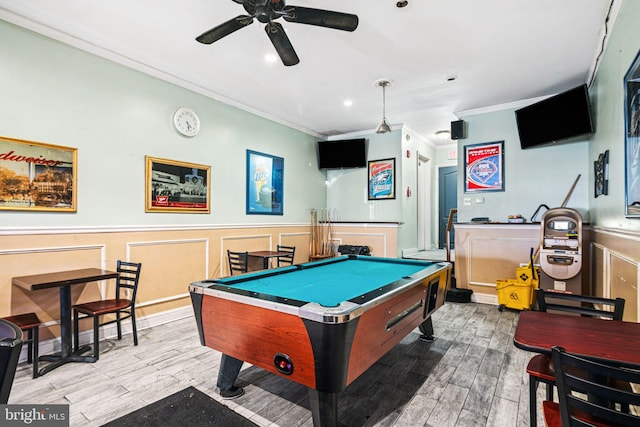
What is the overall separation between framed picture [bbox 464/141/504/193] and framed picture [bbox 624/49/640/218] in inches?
95.3

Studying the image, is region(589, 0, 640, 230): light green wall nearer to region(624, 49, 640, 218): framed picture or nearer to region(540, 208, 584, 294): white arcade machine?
region(624, 49, 640, 218): framed picture

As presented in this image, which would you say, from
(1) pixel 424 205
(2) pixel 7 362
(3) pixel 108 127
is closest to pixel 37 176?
(3) pixel 108 127

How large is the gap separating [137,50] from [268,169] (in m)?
2.42

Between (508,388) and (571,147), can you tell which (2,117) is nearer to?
(508,388)

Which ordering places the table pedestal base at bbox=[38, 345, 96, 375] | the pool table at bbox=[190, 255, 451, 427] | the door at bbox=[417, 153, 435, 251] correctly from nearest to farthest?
the pool table at bbox=[190, 255, 451, 427] < the table pedestal base at bbox=[38, 345, 96, 375] < the door at bbox=[417, 153, 435, 251]

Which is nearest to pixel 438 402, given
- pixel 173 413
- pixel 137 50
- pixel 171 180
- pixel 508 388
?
pixel 508 388

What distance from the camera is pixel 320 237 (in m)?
6.26

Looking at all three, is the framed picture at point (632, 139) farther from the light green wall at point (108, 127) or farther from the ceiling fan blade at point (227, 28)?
the light green wall at point (108, 127)

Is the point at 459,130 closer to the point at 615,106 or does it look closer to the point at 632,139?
the point at 615,106

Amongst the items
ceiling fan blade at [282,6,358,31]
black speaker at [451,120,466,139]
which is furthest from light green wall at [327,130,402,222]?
ceiling fan blade at [282,6,358,31]

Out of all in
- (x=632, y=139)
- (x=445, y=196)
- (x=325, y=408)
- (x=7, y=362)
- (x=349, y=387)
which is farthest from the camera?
(x=445, y=196)

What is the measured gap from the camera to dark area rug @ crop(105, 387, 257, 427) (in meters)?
1.83

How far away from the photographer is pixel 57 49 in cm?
289

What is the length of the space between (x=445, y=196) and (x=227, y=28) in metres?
6.56
